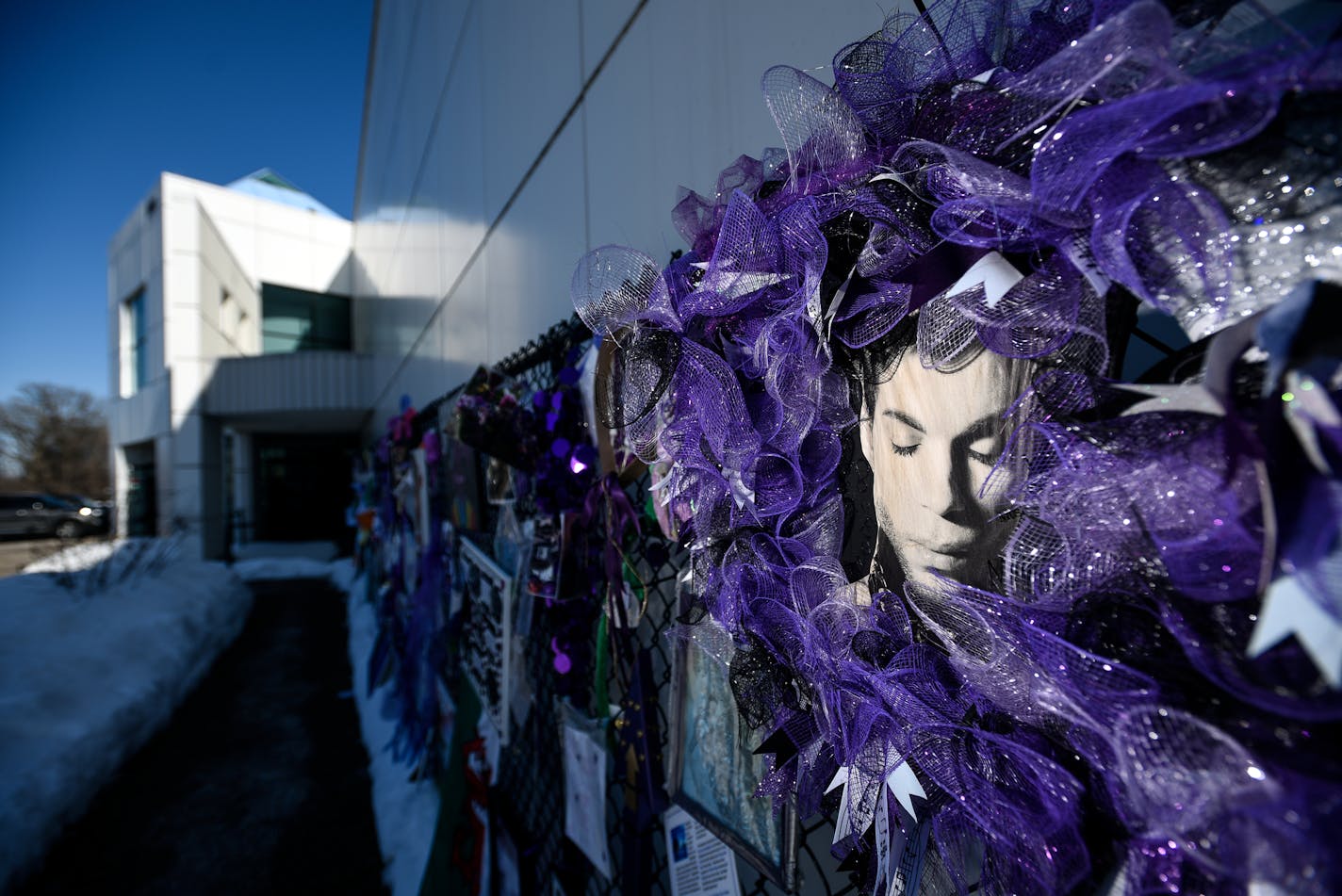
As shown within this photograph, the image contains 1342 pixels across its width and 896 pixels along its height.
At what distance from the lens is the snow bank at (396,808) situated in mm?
2984

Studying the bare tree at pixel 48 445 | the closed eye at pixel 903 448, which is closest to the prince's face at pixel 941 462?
the closed eye at pixel 903 448

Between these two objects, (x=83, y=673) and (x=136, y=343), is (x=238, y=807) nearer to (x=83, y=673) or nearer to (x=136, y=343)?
(x=83, y=673)

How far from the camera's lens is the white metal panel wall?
1087mm

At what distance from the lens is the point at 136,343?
14.9 metres

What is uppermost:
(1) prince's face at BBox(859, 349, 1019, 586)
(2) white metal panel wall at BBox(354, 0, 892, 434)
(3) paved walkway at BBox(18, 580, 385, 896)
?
(2) white metal panel wall at BBox(354, 0, 892, 434)

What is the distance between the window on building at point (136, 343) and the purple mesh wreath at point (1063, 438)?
18.0 metres

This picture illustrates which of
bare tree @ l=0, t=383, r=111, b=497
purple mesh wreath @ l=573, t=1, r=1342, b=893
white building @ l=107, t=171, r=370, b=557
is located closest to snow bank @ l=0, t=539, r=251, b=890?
purple mesh wreath @ l=573, t=1, r=1342, b=893

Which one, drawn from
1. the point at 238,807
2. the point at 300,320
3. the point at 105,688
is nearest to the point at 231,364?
the point at 300,320

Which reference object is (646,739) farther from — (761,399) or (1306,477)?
(1306,477)

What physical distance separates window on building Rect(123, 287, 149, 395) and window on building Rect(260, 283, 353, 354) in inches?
→ 93.7

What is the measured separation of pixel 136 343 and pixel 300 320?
11.8 feet

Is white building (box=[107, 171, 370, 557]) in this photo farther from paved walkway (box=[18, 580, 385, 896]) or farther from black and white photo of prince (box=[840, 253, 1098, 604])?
black and white photo of prince (box=[840, 253, 1098, 604])

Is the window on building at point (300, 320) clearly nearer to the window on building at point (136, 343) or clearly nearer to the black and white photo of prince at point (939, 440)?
the window on building at point (136, 343)

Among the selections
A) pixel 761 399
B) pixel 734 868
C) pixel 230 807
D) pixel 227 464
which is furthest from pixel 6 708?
pixel 227 464
